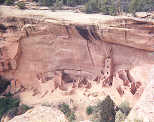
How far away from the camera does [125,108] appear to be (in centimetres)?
821

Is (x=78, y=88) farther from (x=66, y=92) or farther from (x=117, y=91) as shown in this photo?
(x=117, y=91)

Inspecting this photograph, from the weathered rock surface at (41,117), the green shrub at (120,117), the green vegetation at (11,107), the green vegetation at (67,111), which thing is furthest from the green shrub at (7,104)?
the green shrub at (120,117)

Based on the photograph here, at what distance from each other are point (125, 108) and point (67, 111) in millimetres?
3310

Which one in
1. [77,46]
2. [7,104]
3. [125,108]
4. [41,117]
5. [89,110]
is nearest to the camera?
[41,117]

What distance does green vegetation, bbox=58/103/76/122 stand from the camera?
9.01m

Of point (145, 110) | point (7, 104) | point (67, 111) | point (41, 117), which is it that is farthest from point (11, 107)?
point (145, 110)

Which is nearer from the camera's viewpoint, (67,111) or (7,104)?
(67,111)

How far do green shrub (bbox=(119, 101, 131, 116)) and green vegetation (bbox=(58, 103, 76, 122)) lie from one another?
2675mm

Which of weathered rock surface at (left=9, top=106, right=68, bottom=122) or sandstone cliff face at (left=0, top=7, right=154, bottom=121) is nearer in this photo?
weathered rock surface at (left=9, top=106, right=68, bottom=122)

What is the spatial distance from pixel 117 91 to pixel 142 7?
6784 millimetres

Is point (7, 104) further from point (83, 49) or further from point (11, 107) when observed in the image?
point (83, 49)

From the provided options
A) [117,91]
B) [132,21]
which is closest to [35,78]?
[117,91]

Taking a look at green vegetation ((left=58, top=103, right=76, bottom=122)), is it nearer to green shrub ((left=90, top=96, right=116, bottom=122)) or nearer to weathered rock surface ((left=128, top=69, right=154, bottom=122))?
green shrub ((left=90, top=96, right=116, bottom=122))

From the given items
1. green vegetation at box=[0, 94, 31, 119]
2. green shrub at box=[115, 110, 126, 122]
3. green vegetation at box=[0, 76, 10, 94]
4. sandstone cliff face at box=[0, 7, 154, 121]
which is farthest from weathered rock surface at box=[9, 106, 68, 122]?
green vegetation at box=[0, 76, 10, 94]
